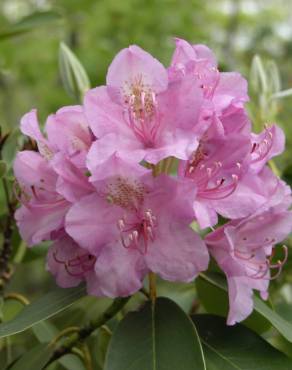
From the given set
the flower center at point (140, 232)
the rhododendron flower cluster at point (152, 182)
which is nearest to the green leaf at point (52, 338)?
the rhododendron flower cluster at point (152, 182)

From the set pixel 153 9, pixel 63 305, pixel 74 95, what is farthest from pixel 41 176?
pixel 153 9

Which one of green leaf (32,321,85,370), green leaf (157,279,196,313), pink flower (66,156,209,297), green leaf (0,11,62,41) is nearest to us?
pink flower (66,156,209,297)

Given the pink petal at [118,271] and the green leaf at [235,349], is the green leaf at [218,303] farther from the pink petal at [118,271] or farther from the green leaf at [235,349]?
the pink petal at [118,271]

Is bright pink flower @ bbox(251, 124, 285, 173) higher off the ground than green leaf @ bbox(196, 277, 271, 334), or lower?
higher

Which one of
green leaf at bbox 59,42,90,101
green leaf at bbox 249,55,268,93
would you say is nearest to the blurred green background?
green leaf at bbox 249,55,268,93

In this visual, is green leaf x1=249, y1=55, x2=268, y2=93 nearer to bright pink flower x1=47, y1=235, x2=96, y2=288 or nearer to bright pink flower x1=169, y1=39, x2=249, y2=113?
bright pink flower x1=169, y1=39, x2=249, y2=113

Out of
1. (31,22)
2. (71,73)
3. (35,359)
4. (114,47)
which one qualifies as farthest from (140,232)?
(114,47)

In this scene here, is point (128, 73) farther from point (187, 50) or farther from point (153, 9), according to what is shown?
point (153, 9)
